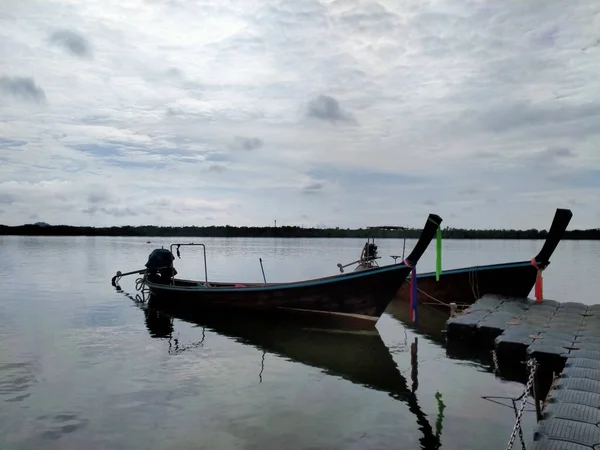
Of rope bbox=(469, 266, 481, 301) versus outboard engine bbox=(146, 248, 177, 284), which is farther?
outboard engine bbox=(146, 248, 177, 284)

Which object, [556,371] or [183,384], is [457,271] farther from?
[183,384]

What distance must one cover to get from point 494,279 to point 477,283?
0.85 metres

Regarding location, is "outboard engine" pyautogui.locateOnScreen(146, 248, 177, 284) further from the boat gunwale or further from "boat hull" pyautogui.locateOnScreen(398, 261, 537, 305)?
"boat hull" pyautogui.locateOnScreen(398, 261, 537, 305)

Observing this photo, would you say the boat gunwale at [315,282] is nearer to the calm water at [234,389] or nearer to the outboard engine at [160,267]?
the calm water at [234,389]

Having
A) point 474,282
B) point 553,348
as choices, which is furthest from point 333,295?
point 474,282

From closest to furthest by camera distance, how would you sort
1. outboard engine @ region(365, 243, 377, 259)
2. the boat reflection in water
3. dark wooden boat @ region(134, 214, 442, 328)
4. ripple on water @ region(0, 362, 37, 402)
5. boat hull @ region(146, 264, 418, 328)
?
ripple on water @ region(0, 362, 37, 402)
the boat reflection in water
dark wooden boat @ region(134, 214, 442, 328)
boat hull @ region(146, 264, 418, 328)
outboard engine @ region(365, 243, 377, 259)

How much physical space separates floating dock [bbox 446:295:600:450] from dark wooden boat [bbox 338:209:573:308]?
5.95 feet

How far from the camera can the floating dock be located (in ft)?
21.6

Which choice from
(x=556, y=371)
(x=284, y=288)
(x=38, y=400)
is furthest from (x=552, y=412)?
(x=284, y=288)

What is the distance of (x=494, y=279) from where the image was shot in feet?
72.1

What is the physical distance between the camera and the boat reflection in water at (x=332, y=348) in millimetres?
11211

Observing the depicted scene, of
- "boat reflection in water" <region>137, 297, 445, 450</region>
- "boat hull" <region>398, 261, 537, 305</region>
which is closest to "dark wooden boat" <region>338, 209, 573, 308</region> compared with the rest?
"boat hull" <region>398, 261, 537, 305</region>

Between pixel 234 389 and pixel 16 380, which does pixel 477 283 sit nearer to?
pixel 234 389

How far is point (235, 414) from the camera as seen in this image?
9.84m
